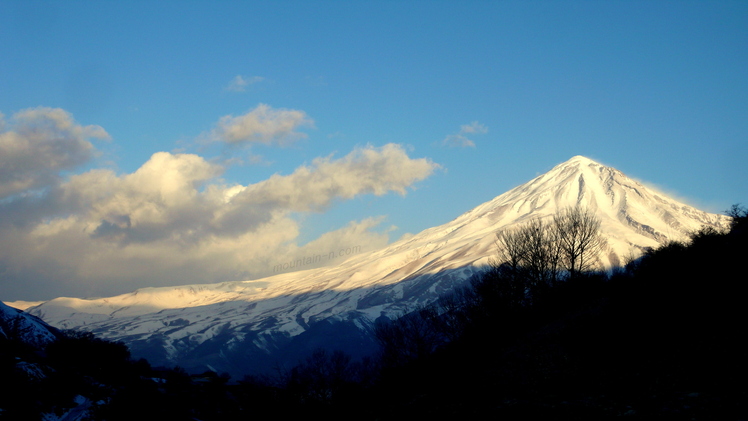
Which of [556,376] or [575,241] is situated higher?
[575,241]

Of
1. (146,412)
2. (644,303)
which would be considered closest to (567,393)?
(644,303)

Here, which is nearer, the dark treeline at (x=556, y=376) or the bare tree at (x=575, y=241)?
the dark treeline at (x=556, y=376)

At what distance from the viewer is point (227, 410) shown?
21109mm

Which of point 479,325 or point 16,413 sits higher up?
point 16,413

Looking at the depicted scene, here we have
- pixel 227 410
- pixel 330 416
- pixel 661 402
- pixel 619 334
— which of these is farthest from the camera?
pixel 227 410

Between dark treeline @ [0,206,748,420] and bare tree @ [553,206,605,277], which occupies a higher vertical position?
bare tree @ [553,206,605,277]

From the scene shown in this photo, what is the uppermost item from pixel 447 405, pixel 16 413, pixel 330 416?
pixel 16 413

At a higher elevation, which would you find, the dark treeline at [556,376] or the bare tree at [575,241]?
the bare tree at [575,241]

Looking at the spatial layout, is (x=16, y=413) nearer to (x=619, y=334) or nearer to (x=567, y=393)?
(x=567, y=393)

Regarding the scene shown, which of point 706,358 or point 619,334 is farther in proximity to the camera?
point 619,334

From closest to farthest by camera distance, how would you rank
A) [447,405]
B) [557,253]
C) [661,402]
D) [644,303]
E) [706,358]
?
[661,402] → [706,358] → [447,405] → [644,303] → [557,253]

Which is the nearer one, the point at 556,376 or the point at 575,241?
the point at 556,376

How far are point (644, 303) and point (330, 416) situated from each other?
11.9m

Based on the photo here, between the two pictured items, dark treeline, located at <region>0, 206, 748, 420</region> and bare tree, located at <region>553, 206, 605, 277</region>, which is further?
bare tree, located at <region>553, 206, 605, 277</region>
